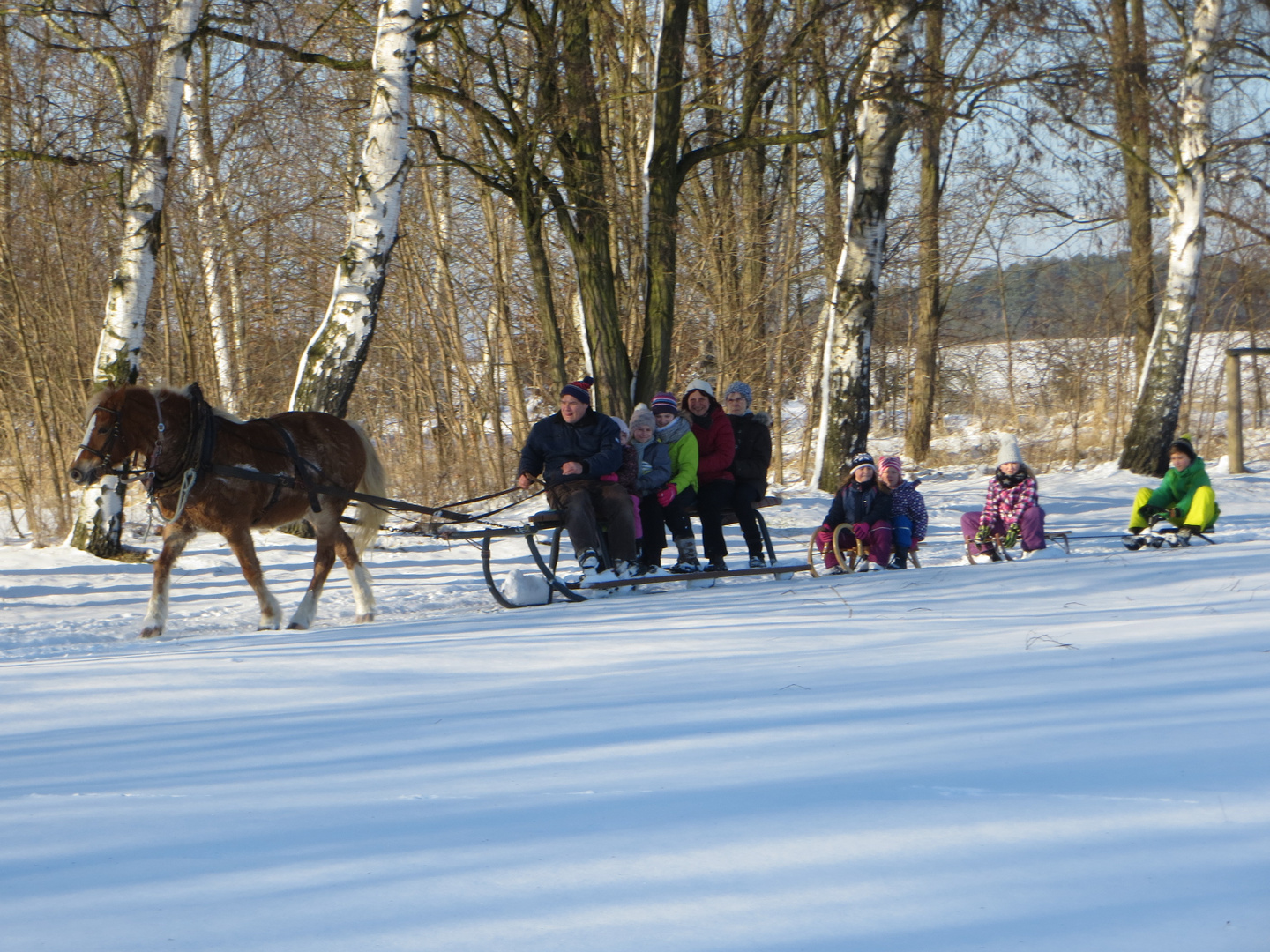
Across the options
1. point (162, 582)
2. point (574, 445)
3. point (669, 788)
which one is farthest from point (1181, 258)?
point (669, 788)

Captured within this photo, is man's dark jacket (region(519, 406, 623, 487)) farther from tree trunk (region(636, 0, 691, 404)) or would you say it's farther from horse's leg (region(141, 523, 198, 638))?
tree trunk (region(636, 0, 691, 404))

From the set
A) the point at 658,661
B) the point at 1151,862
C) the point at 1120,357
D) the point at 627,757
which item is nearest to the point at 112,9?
the point at 658,661

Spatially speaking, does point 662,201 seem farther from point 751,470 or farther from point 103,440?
point 103,440

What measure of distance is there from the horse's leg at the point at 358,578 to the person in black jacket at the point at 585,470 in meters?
1.15

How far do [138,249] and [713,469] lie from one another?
500 cm

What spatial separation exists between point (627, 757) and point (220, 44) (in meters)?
14.6

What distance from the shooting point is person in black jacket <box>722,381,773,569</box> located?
8.97m

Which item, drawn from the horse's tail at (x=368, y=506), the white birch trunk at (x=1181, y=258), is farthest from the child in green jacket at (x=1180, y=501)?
the white birch trunk at (x=1181, y=258)

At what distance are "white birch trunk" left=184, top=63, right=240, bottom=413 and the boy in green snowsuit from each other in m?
10.5

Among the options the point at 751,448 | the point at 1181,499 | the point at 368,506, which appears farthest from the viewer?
the point at 1181,499

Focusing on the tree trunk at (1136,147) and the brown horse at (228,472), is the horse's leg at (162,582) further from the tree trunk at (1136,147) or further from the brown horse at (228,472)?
the tree trunk at (1136,147)

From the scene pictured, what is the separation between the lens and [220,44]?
50.0ft

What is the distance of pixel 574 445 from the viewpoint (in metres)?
8.01

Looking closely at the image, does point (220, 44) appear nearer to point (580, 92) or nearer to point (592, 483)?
point (580, 92)
